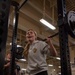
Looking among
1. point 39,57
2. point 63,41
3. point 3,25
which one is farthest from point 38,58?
point 3,25

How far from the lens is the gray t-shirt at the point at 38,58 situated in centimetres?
170

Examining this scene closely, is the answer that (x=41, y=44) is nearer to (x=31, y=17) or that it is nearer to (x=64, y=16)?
(x=64, y=16)

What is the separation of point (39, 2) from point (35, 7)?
392mm

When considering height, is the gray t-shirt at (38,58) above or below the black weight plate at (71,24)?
below

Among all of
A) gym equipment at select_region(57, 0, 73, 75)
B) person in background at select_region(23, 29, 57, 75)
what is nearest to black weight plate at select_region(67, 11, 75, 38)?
gym equipment at select_region(57, 0, 73, 75)

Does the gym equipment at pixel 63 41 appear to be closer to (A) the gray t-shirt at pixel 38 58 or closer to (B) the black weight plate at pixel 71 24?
(B) the black weight plate at pixel 71 24

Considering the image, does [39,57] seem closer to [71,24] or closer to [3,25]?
[71,24]

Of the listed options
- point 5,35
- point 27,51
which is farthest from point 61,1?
point 27,51

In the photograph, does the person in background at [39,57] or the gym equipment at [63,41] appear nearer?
the gym equipment at [63,41]

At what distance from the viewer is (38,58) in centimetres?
174

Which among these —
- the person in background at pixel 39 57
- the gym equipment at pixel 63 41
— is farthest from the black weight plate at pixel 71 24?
the person in background at pixel 39 57

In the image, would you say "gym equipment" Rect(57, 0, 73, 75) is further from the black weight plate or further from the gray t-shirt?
the gray t-shirt

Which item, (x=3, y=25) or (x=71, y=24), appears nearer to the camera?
(x=3, y=25)

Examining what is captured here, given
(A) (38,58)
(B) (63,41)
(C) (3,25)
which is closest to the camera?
(C) (3,25)
